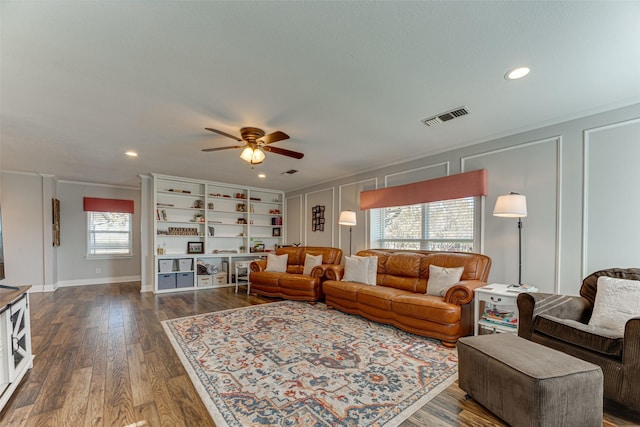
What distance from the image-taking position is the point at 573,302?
2.46 meters

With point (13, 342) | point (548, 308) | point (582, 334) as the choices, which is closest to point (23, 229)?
point (13, 342)

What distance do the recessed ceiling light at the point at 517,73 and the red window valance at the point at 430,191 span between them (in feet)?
5.19

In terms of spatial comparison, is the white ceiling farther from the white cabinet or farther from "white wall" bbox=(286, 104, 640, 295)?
the white cabinet

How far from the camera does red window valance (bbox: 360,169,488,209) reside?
3688mm

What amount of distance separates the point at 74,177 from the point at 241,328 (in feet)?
18.1

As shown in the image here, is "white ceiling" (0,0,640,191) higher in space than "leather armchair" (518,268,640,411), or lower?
higher

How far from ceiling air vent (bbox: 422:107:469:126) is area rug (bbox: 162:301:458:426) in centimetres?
245

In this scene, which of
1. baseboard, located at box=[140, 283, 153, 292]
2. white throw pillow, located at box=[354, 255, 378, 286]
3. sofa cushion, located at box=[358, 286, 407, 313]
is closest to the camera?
sofa cushion, located at box=[358, 286, 407, 313]

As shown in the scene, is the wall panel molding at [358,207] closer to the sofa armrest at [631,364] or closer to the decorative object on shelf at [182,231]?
the decorative object on shelf at [182,231]

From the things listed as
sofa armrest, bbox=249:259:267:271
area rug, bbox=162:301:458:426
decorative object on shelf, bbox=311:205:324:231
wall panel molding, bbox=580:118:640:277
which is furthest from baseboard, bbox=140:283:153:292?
wall panel molding, bbox=580:118:640:277

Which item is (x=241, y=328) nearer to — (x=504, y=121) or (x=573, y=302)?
(x=573, y=302)

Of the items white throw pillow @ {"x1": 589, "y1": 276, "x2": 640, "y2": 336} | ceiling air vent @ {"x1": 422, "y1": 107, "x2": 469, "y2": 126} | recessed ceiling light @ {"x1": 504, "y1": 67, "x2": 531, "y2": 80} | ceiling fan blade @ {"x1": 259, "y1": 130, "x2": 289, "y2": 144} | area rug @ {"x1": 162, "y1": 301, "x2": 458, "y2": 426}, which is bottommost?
area rug @ {"x1": 162, "y1": 301, "x2": 458, "y2": 426}

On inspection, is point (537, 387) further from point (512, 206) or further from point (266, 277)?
point (266, 277)

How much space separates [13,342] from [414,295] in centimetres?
377
